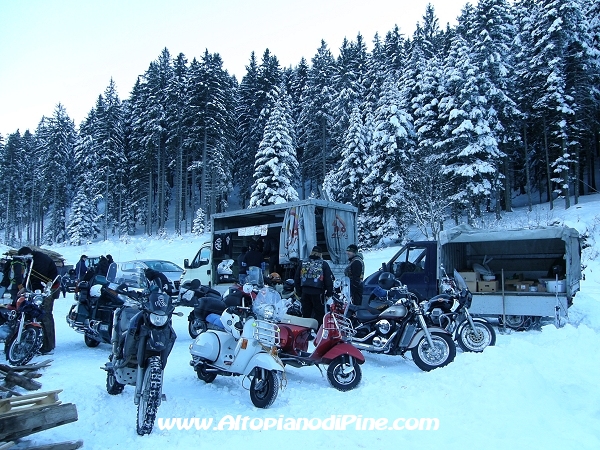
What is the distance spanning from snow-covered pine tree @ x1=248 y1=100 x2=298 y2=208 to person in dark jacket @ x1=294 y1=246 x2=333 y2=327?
76.8ft

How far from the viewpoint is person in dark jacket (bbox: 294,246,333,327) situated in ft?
25.5

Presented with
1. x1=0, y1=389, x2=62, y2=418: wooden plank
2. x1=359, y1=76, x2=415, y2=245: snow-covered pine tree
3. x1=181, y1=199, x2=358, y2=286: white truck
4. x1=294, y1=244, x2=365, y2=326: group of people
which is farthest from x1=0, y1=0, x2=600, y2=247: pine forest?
x1=0, y1=389, x2=62, y2=418: wooden plank

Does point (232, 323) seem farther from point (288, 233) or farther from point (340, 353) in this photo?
point (288, 233)

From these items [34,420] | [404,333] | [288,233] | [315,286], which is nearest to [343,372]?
[404,333]

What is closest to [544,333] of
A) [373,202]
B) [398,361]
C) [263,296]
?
[398,361]

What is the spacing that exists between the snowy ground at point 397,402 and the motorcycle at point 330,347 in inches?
8.1

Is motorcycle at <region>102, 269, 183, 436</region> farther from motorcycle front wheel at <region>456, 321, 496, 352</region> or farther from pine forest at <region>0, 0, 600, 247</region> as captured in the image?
pine forest at <region>0, 0, 600, 247</region>

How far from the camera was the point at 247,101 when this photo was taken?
4597cm

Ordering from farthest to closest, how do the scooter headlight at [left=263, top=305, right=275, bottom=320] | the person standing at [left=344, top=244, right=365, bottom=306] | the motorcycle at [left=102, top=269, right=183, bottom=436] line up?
the person standing at [left=344, top=244, right=365, bottom=306] → the scooter headlight at [left=263, top=305, right=275, bottom=320] → the motorcycle at [left=102, top=269, right=183, bottom=436]

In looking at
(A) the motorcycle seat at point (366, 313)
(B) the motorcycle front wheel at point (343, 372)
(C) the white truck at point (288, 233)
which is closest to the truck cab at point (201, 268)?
(C) the white truck at point (288, 233)

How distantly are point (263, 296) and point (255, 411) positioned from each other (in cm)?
128

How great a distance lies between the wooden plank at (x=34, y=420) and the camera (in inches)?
141

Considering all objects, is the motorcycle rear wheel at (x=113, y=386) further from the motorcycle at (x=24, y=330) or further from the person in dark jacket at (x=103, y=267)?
the person in dark jacket at (x=103, y=267)

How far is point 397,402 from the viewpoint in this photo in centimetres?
505
